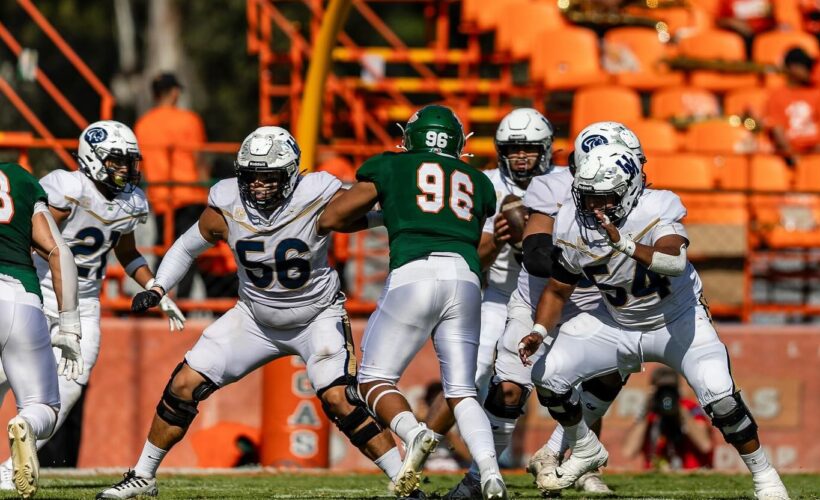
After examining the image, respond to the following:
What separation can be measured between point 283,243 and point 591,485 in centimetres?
233

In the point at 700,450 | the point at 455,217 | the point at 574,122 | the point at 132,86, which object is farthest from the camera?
the point at 132,86

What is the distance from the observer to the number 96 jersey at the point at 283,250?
7.44 metres

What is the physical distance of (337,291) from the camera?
25.4 feet

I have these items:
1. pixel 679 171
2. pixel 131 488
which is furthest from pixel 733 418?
pixel 679 171

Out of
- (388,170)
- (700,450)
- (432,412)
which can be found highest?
(388,170)

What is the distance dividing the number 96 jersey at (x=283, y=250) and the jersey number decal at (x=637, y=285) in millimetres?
1297

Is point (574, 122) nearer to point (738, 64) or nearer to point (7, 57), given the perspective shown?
point (738, 64)

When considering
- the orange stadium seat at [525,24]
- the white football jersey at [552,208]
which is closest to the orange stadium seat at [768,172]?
the orange stadium seat at [525,24]

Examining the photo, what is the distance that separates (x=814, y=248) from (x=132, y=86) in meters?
15.6

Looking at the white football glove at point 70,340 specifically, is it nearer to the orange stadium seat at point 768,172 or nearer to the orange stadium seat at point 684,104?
the orange stadium seat at point 768,172

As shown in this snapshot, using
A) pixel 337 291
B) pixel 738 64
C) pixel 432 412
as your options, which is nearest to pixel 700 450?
pixel 432 412

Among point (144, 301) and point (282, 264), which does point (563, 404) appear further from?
point (144, 301)

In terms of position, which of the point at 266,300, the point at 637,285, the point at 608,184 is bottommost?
the point at 266,300

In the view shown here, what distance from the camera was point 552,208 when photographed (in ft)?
26.2
